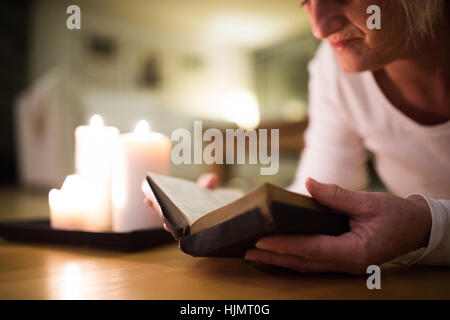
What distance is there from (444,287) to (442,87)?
1.55 feet

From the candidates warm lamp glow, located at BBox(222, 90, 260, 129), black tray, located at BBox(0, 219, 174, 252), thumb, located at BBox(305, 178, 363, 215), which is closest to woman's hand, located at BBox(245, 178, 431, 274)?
thumb, located at BBox(305, 178, 363, 215)

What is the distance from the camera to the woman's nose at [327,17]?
55 centimetres

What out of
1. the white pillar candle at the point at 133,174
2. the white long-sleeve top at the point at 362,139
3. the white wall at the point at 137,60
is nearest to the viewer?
the white pillar candle at the point at 133,174

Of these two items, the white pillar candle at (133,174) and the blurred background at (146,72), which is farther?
the blurred background at (146,72)

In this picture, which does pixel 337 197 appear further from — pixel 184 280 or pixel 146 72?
pixel 146 72

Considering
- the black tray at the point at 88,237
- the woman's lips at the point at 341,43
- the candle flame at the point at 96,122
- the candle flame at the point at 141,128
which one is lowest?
the black tray at the point at 88,237

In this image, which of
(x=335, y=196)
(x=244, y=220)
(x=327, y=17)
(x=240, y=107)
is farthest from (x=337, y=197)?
(x=240, y=107)

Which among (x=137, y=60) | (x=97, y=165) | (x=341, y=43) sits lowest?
(x=97, y=165)

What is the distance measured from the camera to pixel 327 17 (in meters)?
0.55

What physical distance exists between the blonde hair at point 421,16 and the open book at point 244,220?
0.36 m

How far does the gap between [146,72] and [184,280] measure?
16.6 feet

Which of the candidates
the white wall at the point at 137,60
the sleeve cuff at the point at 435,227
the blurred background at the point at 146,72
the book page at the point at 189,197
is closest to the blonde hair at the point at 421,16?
the sleeve cuff at the point at 435,227

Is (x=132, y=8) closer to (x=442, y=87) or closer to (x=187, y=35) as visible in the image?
(x=187, y=35)

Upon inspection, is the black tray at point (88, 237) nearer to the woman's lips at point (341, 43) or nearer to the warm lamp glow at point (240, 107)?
the woman's lips at point (341, 43)
